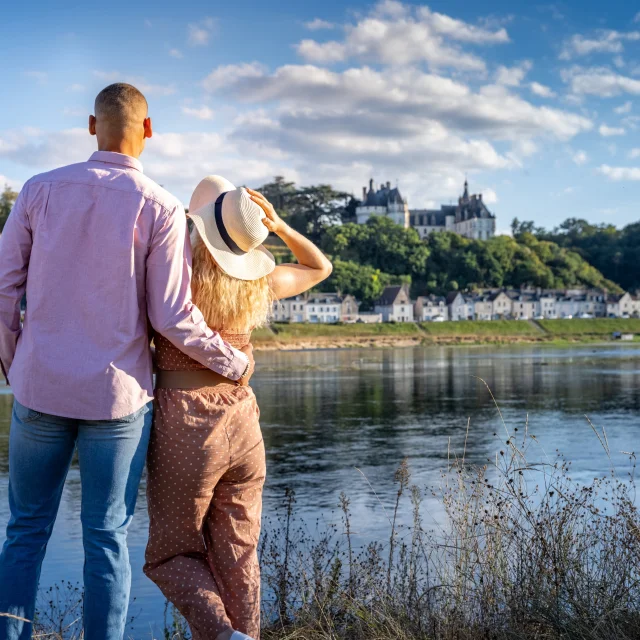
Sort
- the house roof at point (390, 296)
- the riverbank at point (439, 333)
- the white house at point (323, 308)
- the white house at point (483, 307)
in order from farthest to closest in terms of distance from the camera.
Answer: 1. the white house at point (483, 307)
2. the house roof at point (390, 296)
3. the white house at point (323, 308)
4. the riverbank at point (439, 333)

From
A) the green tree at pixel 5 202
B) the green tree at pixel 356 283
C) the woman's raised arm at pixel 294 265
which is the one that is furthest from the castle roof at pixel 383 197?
the woman's raised arm at pixel 294 265

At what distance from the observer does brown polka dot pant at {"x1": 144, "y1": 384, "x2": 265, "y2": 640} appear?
3.09 meters

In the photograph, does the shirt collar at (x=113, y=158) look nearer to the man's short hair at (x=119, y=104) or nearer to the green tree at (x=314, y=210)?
the man's short hair at (x=119, y=104)

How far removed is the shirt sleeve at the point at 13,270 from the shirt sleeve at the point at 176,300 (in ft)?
1.42

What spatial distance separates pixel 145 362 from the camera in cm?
297

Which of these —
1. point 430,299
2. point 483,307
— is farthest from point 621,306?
point 430,299

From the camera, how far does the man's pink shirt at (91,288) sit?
281 centimetres

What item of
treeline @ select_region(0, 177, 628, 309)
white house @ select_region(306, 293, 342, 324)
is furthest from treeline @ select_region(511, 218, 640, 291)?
white house @ select_region(306, 293, 342, 324)

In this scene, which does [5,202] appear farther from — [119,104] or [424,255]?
[119,104]

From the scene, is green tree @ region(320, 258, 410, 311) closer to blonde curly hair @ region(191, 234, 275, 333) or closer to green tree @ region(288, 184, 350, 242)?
green tree @ region(288, 184, 350, 242)

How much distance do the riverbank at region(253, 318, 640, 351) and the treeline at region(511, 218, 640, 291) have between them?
141 feet

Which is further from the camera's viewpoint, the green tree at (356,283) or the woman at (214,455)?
the green tree at (356,283)

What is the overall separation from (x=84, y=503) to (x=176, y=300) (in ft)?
2.52

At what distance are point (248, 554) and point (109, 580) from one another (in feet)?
1.85
